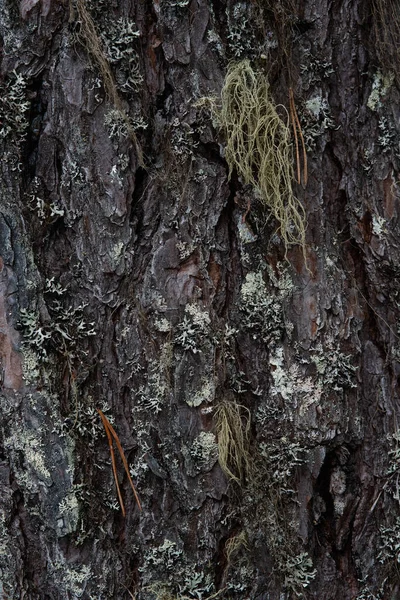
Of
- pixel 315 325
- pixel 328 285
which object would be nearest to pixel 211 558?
pixel 315 325

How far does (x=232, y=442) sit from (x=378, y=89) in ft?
3.29

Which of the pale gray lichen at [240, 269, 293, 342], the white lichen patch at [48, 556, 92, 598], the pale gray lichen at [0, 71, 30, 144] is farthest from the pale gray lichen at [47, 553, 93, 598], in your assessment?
the pale gray lichen at [0, 71, 30, 144]

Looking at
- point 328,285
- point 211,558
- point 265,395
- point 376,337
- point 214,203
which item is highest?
point 214,203

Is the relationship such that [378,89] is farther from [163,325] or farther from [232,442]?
[232,442]

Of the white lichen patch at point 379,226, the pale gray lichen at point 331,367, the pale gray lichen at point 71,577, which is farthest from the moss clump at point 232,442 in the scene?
the white lichen patch at point 379,226

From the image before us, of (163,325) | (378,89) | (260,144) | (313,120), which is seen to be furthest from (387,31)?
(163,325)

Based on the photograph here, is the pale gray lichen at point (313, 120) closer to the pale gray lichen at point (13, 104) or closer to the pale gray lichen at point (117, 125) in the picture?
the pale gray lichen at point (117, 125)

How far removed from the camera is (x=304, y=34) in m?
1.62

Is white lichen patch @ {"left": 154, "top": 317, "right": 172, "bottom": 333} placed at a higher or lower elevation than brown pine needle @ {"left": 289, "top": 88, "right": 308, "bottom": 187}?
lower

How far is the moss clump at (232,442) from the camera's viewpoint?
1.59 m

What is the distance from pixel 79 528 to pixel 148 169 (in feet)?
3.07

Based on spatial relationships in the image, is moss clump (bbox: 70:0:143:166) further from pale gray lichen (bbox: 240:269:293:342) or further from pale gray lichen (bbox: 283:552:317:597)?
pale gray lichen (bbox: 283:552:317:597)

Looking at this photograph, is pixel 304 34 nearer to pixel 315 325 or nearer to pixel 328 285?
pixel 328 285

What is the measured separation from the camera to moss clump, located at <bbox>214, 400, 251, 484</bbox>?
1589 millimetres
